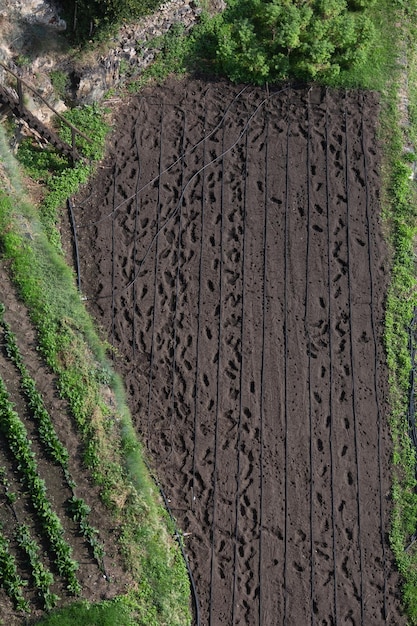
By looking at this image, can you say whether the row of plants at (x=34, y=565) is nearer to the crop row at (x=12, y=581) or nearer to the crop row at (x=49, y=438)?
the crop row at (x=12, y=581)

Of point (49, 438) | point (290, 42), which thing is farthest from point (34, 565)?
point (290, 42)

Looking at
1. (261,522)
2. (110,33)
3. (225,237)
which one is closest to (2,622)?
(261,522)

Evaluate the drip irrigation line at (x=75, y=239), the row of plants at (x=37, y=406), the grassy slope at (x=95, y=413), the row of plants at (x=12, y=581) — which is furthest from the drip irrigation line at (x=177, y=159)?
the row of plants at (x=12, y=581)

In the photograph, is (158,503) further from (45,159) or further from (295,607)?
(45,159)

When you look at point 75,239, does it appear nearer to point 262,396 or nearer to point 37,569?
point 262,396

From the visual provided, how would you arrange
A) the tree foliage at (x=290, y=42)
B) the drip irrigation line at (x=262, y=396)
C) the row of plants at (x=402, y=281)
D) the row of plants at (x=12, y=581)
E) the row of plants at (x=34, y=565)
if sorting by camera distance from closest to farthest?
the row of plants at (x=12, y=581) < the row of plants at (x=34, y=565) < the drip irrigation line at (x=262, y=396) < the row of plants at (x=402, y=281) < the tree foliage at (x=290, y=42)

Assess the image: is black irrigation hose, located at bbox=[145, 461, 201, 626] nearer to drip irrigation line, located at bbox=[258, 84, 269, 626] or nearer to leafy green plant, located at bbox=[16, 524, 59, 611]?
drip irrigation line, located at bbox=[258, 84, 269, 626]

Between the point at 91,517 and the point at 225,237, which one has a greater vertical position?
the point at 225,237
